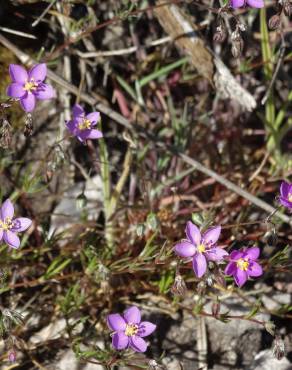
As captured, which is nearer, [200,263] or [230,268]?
[200,263]

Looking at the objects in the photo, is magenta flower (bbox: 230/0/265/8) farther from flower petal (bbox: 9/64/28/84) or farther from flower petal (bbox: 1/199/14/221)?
flower petal (bbox: 1/199/14/221)

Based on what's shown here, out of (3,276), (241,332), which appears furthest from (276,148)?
(3,276)

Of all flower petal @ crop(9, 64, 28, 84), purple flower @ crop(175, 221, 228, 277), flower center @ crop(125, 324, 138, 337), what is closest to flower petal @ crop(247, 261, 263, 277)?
purple flower @ crop(175, 221, 228, 277)

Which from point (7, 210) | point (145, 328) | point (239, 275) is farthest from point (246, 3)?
point (145, 328)

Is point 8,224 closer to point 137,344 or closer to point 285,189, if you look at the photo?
point 137,344

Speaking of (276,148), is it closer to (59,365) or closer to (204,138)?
(204,138)

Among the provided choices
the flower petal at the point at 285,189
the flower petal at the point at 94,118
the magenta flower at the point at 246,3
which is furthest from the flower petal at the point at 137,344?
the magenta flower at the point at 246,3
